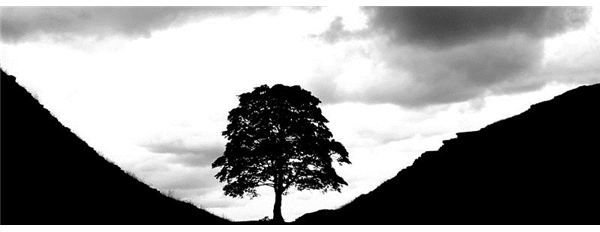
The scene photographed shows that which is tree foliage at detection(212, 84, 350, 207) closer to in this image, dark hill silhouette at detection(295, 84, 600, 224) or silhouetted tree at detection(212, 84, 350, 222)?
silhouetted tree at detection(212, 84, 350, 222)

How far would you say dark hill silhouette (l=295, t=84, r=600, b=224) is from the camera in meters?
13.3

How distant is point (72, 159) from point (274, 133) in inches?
569

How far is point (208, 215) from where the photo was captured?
69.8 feet

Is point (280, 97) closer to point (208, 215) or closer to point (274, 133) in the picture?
point (274, 133)

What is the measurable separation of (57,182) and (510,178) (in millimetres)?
14668

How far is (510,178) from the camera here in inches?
609

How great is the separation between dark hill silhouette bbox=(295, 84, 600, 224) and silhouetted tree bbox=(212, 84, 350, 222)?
7.54 m

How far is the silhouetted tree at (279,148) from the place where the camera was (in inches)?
1126

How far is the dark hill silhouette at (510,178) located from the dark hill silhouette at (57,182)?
26.1 feet

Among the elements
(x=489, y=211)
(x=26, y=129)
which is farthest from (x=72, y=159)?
(x=489, y=211)

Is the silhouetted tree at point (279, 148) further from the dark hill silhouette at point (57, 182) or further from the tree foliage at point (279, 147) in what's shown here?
the dark hill silhouette at point (57, 182)

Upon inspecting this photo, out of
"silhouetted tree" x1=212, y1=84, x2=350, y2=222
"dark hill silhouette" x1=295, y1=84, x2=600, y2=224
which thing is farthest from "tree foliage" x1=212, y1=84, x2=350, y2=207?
"dark hill silhouette" x1=295, y1=84, x2=600, y2=224

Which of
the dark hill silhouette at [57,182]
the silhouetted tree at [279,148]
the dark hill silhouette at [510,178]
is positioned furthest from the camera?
the silhouetted tree at [279,148]

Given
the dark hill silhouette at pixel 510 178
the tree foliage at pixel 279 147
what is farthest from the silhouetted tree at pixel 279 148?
the dark hill silhouette at pixel 510 178
